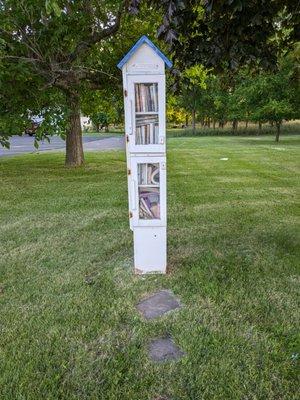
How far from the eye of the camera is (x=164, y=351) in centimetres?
262

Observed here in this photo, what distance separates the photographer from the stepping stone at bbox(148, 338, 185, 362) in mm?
2537

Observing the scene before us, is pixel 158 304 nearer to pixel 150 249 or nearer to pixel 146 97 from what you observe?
pixel 150 249

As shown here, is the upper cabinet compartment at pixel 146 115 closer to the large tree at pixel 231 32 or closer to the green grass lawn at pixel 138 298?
the large tree at pixel 231 32

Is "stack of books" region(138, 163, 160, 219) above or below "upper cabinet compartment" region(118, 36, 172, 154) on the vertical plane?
below

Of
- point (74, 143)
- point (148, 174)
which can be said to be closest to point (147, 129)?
point (148, 174)

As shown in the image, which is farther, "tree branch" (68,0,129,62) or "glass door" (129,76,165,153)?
"tree branch" (68,0,129,62)

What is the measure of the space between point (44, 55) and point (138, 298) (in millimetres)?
6874

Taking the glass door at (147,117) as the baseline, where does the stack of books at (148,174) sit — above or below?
below

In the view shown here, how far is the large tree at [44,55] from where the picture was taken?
7.86 m

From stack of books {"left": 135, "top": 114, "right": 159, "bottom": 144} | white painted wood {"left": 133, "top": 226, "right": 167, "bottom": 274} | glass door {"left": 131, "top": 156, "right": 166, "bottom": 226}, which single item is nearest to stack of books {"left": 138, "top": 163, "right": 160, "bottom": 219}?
glass door {"left": 131, "top": 156, "right": 166, "bottom": 226}

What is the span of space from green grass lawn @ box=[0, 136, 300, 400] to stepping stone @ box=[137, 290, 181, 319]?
8 centimetres

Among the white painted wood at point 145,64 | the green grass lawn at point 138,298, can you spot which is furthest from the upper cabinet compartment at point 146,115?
the green grass lawn at point 138,298

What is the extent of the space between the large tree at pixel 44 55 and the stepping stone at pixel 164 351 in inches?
252

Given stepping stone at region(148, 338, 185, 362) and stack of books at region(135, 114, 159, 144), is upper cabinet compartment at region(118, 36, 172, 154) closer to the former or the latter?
stack of books at region(135, 114, 159, 144)
